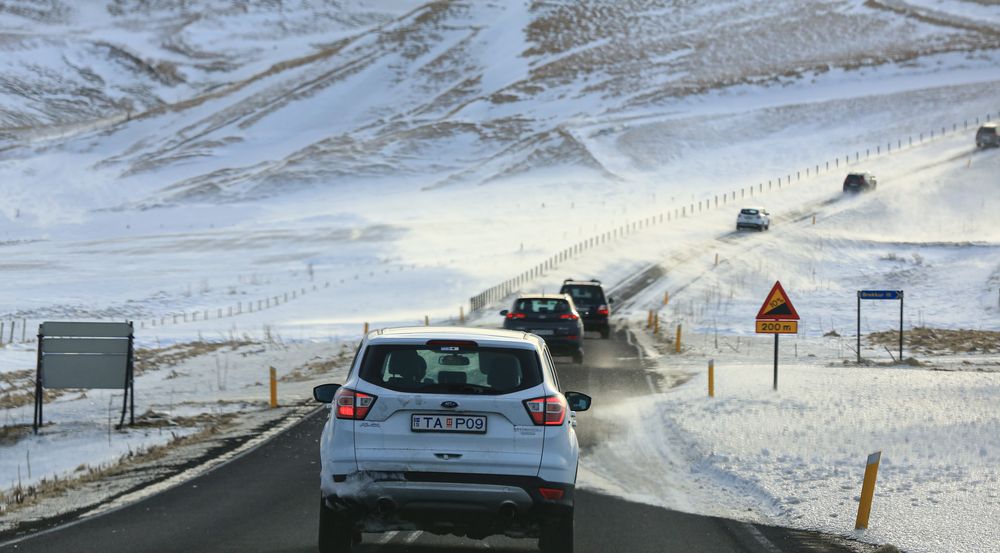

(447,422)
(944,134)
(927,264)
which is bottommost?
(447,422)

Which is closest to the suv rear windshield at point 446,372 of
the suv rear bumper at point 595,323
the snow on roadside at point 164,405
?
the snow on roadside at point 164,405

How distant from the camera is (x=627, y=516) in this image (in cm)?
1170

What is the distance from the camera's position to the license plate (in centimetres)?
858

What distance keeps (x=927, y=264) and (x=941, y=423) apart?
4804cm

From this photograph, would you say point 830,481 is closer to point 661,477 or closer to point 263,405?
point 661,477

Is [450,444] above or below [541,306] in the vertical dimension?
below

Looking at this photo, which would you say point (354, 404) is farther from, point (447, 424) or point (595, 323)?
point (595, 323)

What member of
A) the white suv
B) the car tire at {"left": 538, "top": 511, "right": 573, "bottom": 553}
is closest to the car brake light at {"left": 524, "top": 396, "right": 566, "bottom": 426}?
the white suv

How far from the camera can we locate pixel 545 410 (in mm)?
8656

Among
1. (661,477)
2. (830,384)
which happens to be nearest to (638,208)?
(830,384)

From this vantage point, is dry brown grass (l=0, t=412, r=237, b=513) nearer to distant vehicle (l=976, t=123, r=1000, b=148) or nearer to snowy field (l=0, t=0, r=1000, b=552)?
snowy field (l=0, t=0, r=1000, b=552)

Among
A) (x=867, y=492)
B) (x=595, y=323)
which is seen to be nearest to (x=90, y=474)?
(x=867, y=492)

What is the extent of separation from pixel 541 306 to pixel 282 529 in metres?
17.2

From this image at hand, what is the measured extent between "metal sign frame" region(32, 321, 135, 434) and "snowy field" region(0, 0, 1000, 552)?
742mm
